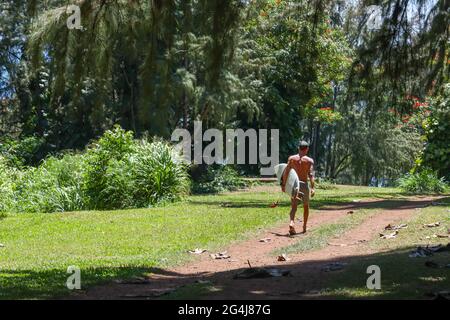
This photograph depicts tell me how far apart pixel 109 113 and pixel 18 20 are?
5.59m

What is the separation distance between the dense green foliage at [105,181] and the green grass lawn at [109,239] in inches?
44.0

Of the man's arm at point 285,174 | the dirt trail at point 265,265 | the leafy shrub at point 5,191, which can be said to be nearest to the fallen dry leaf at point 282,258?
the dirt trail at point 265,265

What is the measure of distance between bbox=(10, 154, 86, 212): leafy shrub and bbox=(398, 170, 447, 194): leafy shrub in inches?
512

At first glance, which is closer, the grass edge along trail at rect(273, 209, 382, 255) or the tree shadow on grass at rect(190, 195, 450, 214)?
the grass edge along trail at rect(273, 209, 382, 255)

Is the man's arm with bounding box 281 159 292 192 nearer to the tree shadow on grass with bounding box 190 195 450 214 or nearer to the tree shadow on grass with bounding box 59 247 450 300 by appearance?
the tree shadow on grass with bounding box 59 247 450 300

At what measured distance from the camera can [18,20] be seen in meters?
29.1

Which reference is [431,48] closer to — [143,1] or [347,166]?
[143,1]

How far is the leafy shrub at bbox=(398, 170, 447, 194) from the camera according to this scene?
2577 centimetres

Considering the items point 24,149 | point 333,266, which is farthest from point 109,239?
point 24,149

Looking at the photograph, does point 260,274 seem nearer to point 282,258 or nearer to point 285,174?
point 282,258

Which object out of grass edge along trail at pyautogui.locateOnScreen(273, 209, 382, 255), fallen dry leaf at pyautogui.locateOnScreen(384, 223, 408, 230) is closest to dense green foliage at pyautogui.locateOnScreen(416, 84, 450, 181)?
grass edge along trail at pyautogui.locateOnScreen(273, 209, 382, 255)
